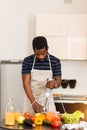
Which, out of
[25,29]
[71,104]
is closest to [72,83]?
[71,104]

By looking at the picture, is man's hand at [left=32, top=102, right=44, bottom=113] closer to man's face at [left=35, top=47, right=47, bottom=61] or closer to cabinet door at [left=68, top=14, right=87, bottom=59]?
man's face at [left=35, top=47, right=47, bottom=61]

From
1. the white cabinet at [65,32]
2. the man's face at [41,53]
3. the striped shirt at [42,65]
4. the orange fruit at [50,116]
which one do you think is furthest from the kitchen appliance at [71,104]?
the orange fruit at [50,116]

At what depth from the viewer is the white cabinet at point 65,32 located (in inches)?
154

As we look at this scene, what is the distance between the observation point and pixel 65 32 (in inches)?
154

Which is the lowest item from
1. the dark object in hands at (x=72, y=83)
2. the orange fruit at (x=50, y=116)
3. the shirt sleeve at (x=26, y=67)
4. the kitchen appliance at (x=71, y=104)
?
the kitchen appliance at (x=71, y=104)

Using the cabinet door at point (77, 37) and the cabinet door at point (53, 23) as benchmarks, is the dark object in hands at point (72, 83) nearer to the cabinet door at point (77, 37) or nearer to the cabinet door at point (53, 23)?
the cabinet door at point (77, 37)

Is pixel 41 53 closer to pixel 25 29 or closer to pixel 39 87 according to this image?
pixel 39 87

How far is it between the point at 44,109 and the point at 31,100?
24cm

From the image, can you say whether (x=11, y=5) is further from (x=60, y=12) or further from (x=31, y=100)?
(x=31, y=100)

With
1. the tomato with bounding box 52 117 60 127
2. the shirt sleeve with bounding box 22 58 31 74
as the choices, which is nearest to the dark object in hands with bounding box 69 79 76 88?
the shirt sleeve with bounding box 22 58 31 74

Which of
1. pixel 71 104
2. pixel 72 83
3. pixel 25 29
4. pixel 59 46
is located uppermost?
pixel 25 29

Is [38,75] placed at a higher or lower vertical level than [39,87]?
higher

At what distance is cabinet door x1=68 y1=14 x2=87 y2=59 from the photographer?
3.91 metres

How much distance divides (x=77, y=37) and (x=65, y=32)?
0.16m
